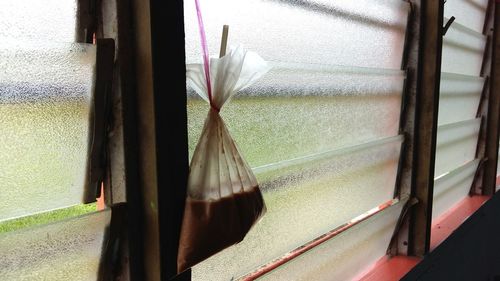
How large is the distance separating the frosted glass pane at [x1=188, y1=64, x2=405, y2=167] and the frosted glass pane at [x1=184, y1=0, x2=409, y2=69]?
7 centimetres

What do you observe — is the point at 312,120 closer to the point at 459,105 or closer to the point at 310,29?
the point at 310,29

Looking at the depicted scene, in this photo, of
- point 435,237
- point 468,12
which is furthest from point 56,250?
point 468,12

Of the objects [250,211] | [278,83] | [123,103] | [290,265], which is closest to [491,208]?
[290,265]

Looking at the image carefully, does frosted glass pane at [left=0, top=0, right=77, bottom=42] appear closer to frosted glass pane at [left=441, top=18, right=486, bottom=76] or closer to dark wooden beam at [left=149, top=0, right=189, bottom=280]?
dark wooden beam at [left=149, top=0, right=189, bottom=280]

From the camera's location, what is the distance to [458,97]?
2.79 m

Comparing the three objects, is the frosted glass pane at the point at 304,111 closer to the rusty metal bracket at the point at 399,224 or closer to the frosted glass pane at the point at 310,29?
the frosted glass pane at the point at 310,29

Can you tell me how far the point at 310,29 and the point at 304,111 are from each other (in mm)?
301

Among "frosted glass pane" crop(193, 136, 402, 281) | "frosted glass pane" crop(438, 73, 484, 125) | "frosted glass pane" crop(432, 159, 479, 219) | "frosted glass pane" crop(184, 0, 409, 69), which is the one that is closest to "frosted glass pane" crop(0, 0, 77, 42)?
"frosted glass pane" crop(184, 0, 409, 69)

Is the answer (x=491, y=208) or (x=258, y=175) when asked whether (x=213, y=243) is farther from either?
(x=491, y=208)

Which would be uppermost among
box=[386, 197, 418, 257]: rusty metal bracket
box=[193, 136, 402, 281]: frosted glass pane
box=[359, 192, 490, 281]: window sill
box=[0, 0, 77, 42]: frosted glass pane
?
box=[0, 0, 77, 42]: frosted glass pane

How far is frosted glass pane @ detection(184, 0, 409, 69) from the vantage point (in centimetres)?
111

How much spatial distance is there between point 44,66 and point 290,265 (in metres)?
1.08

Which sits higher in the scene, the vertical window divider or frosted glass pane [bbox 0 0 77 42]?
frosted glass pane [bbox 0 0 77 42]

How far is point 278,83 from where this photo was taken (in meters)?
1.32
